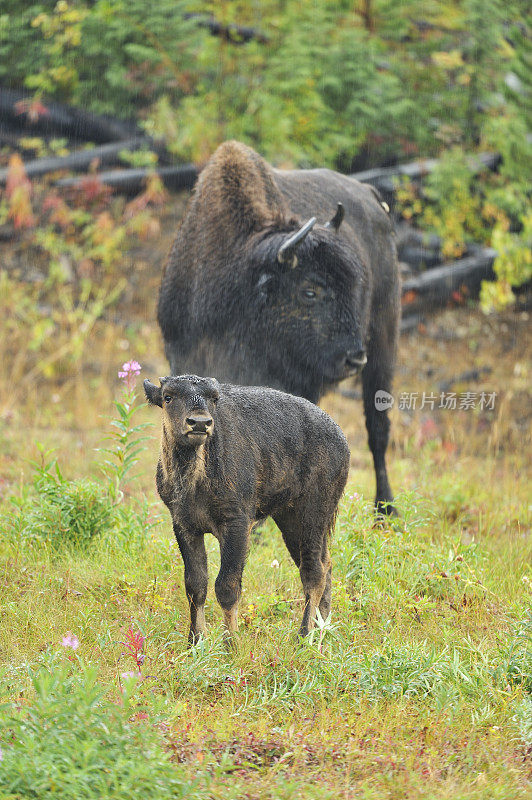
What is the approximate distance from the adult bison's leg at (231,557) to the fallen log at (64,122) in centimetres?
1066

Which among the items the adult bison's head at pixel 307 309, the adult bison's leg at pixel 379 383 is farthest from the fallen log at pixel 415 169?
the adult bison's head at pixel 307 309

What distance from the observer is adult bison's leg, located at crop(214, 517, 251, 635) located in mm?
4039

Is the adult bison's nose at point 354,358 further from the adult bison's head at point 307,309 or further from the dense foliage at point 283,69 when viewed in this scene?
the dense foliage at point 283,69

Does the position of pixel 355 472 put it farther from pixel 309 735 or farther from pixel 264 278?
pixel 309 735

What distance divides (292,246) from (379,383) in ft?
8.06

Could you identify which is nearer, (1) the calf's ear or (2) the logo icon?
(1) the calf's ear

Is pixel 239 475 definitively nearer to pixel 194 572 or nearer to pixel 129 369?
pixel 194 572

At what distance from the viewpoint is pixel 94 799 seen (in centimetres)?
299

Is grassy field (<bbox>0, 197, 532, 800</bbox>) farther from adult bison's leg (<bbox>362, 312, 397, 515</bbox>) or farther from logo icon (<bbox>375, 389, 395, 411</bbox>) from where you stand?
logo icon (<bbox>375, 389, 395, 411</bbox>)

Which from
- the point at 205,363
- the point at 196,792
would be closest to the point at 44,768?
the point at 196,792

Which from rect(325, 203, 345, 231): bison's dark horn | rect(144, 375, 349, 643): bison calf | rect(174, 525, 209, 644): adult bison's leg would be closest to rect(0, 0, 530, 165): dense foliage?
rect(325, 203, 345, 231): bison's dark horn

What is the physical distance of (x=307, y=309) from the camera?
226 inches

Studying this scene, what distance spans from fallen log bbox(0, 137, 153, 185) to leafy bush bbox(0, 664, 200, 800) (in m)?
10.7

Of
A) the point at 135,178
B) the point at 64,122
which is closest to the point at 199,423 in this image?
the point at 135,178
